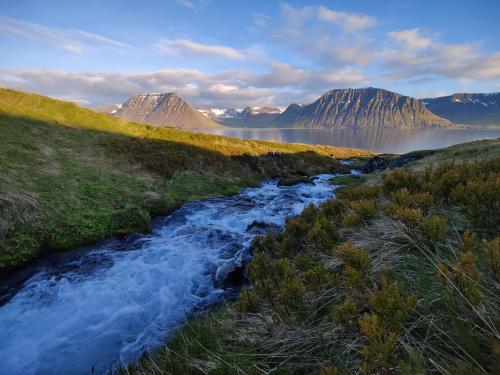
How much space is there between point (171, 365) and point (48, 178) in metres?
16.4

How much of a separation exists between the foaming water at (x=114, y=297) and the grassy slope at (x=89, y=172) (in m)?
1.72

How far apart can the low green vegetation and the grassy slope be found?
10.2 m

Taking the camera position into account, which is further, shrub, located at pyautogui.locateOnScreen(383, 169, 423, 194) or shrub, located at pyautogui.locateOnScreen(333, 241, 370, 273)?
shrub, located at pyautogui.locateOnScreen(383, 169, 423, 194)

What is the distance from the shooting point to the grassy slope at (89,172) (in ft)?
41.3

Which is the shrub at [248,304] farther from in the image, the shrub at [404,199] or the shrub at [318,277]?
the shrub at [404,199]

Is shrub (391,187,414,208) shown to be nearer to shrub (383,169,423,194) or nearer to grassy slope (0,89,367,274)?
shrub (383,169,423,194)

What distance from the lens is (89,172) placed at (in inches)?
773

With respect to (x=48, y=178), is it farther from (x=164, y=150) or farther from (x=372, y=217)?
(x=372, y=217)

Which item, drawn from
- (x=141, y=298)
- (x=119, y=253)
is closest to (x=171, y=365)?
(x=141, y=298)

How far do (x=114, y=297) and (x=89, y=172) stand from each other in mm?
13044

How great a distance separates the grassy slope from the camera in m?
12.6

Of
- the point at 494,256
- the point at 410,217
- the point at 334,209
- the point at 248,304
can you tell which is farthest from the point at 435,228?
the point at 334,209

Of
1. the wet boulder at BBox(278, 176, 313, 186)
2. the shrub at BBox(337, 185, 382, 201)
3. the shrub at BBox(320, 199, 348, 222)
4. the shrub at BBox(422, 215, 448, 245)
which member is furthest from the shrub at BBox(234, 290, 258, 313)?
the wet boulder at BBox(278, 176, 313, 186)

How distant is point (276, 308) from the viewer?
13.5 ft
